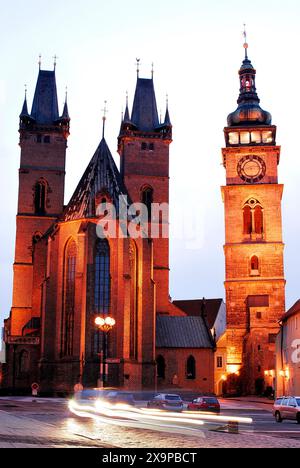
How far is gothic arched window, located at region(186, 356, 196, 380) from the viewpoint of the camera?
6744cm

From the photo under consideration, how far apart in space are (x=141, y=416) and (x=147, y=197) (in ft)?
179

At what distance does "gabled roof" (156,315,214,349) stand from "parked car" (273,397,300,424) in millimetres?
35838

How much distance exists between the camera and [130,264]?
59.9m

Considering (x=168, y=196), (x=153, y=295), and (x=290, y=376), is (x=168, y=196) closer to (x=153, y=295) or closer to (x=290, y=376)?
(x=153, y=295)

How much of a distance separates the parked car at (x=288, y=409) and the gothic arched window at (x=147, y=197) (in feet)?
156

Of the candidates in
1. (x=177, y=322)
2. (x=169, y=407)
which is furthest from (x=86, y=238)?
(x=169, y=407)

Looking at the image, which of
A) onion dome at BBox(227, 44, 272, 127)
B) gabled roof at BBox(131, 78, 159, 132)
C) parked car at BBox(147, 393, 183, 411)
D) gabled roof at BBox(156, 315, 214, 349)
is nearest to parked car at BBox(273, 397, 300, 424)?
parked car at BBox(147, 393, 183, 411)

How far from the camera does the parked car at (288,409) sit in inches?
1200

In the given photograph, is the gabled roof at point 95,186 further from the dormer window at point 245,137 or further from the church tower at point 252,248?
the dormer window at point 245,137

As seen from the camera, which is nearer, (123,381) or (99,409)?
(99,409)

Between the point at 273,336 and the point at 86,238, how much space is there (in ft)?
72.5

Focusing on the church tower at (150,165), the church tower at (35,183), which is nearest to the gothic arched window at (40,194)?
the church tower at (35,183)

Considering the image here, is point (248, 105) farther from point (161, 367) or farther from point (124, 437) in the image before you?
point (124, 437)

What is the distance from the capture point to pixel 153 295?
61062 millimetres
